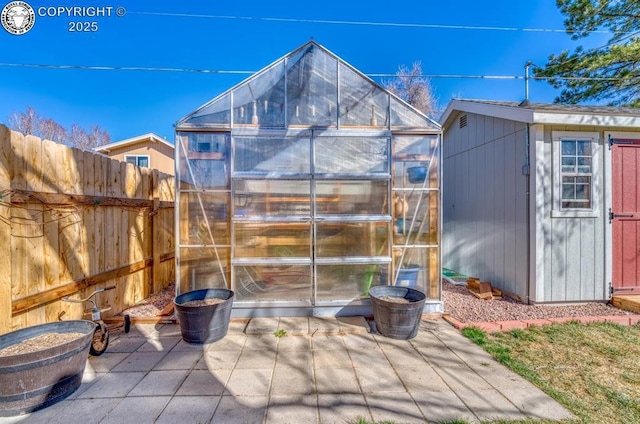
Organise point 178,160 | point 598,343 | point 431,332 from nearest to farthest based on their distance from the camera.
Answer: point 598,343 < point 431,332 < point 178,160

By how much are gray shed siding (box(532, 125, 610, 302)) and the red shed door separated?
0.22 meters

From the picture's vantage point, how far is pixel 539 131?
4051mm

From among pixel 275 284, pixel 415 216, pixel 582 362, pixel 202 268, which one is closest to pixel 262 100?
pixel 202 268

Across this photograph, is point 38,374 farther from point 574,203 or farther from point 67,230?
point 574,203

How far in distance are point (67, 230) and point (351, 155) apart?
11.6 ft

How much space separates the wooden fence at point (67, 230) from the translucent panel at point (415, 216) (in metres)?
3.98

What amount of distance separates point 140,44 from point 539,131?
8.25 meters

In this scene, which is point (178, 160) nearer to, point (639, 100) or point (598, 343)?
point (598, 343)

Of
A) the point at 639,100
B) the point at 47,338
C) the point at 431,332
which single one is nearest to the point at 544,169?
the point at 431,332

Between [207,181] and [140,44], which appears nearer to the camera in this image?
[207,181]

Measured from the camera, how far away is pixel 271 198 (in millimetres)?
3740

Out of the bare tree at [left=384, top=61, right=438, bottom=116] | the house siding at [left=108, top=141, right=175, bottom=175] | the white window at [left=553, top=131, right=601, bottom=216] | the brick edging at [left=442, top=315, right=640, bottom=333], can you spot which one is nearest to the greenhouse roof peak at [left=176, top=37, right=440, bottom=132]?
the white window at [left=553, top=131, right=601, bottom=216]

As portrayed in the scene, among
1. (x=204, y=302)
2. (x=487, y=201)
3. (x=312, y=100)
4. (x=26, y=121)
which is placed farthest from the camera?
(x=26, y=121)

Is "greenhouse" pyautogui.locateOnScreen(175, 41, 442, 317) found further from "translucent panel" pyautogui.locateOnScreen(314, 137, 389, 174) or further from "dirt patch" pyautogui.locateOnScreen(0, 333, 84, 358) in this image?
"dirt patch" pyautogui.locateOnScreen(0, 333, 84, 358)
